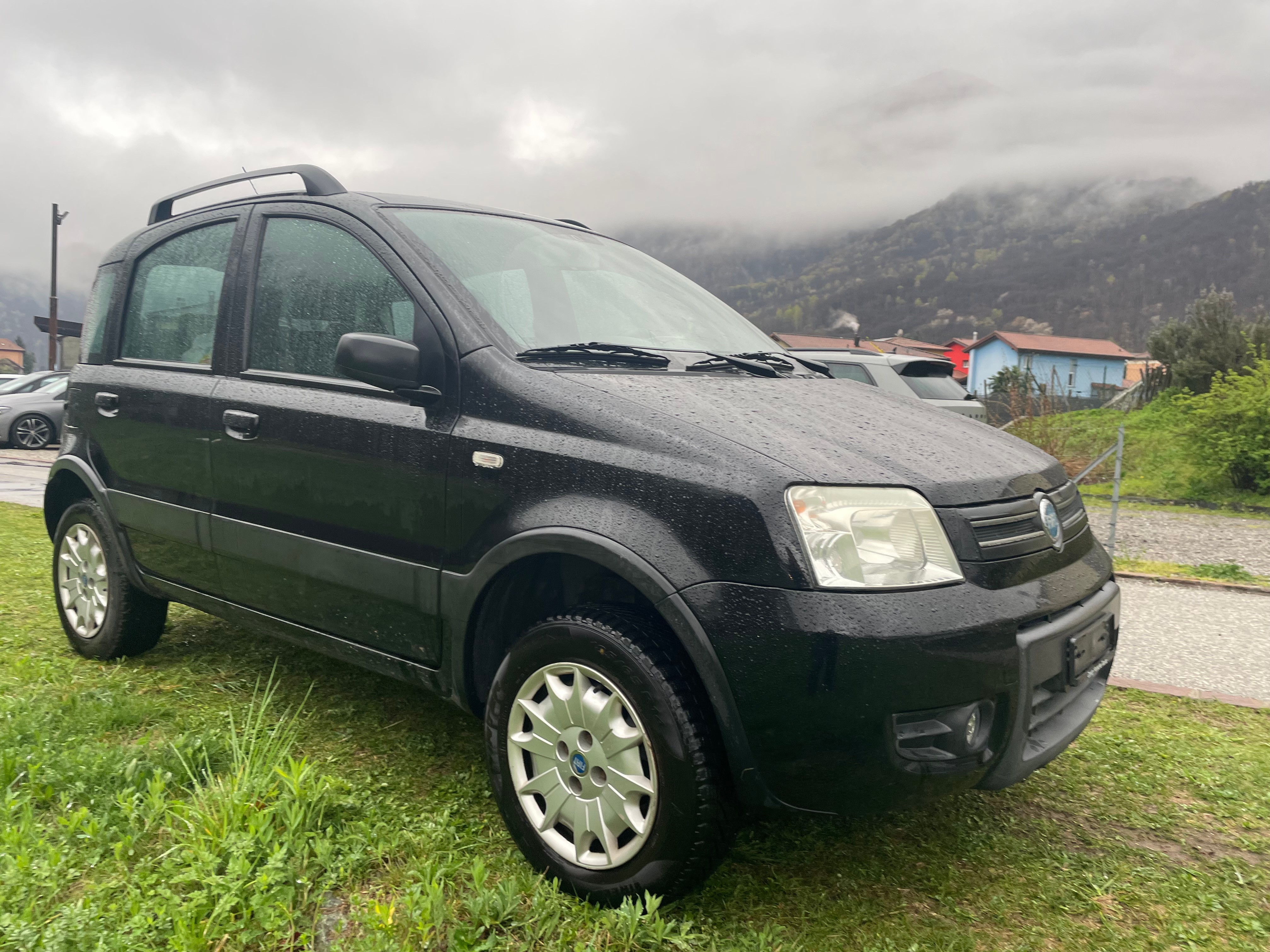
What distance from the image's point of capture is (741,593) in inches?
83.7

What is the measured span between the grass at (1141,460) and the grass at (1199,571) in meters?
2.90

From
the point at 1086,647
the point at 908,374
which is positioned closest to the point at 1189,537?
the point at 908,374

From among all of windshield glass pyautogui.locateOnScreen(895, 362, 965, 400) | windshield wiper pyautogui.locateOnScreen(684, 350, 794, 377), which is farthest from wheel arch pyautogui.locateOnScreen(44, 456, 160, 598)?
windshield glass pyautogui.locateOnScreen(895, 362, 965, 400)

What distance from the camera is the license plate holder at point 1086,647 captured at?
7.82 ft

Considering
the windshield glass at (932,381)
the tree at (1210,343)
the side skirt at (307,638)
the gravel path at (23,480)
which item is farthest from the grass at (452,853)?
the tree at (1210,343)

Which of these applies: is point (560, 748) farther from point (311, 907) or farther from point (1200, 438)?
point (1200, 438)

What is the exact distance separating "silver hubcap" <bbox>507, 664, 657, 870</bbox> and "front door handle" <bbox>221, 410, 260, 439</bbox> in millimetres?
1389

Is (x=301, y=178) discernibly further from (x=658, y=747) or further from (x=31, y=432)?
(x=31, y=432)

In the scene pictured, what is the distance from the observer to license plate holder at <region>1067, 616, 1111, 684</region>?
93.9 inches

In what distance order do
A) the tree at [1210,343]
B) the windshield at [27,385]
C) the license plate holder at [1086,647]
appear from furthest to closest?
the tree at [1210,343], the windshield at [27,385], the license plate holder at [1086,647]

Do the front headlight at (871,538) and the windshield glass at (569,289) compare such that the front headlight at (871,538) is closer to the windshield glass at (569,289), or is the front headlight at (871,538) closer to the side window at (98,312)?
the windshield glass at (569,289)

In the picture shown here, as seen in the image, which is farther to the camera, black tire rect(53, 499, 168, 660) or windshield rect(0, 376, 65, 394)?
windshield rect(0, 376, 65, 394)

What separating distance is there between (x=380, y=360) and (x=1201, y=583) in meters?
6.75

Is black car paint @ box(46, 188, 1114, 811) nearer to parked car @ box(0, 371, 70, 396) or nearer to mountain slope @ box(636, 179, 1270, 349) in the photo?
parked car @ box(0, 371, 70, 396)
